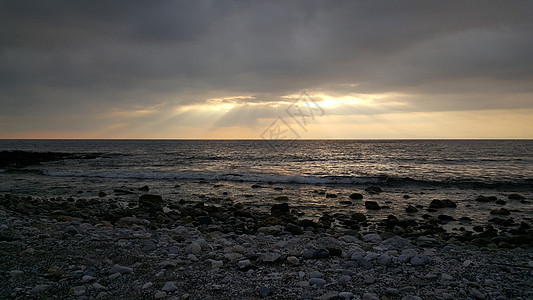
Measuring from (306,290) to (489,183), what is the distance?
20.3m

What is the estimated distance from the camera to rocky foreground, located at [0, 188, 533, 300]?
4.20m

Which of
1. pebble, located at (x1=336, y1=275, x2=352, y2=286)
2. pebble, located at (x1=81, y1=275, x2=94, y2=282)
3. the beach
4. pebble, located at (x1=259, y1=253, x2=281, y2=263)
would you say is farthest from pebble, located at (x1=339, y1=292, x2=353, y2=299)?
pebble, located at (x1=81, y1=275, x2=94, y2=282)

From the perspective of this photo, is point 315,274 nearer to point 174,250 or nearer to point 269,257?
point 269,257

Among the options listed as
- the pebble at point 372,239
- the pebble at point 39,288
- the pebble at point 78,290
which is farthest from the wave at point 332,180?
the pebble at point 39,288

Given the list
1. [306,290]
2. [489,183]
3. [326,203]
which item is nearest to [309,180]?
[326,203]

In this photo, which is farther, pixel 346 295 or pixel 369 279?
pixel 369 279

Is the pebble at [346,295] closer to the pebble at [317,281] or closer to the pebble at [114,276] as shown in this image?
the pebble at [317,281]

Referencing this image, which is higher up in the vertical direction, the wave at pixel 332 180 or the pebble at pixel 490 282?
the pebble at pixel 490 282

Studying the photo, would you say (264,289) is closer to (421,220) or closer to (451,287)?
(451,287)

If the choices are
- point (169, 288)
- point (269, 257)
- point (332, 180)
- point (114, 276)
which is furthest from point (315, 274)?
point (332, 180)

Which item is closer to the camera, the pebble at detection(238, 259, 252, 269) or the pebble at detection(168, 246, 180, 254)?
the pebble at detection(238, 259, 252, 269)

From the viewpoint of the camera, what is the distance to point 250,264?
5.10m

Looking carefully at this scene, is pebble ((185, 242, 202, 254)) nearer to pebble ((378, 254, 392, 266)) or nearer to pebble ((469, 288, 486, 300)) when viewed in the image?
pebble ((378, 254, 392, 266))

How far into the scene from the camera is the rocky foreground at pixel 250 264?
165 inches
